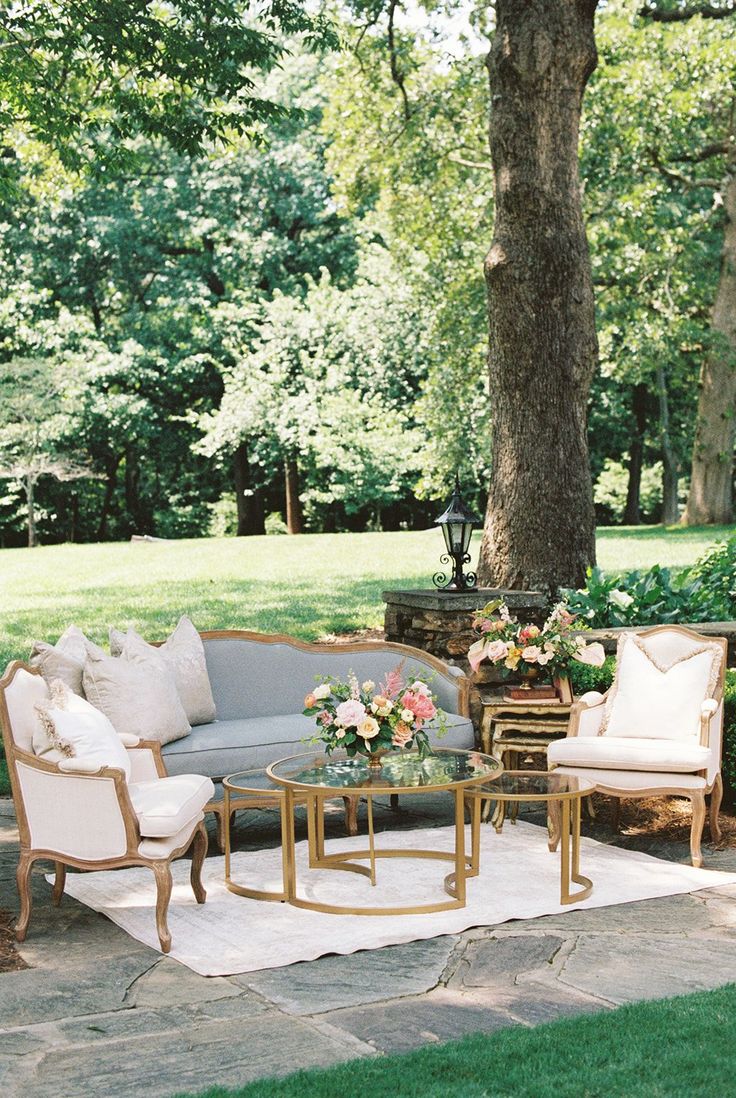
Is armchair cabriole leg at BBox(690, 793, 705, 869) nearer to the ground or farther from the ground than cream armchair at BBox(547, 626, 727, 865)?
nearer to the ground

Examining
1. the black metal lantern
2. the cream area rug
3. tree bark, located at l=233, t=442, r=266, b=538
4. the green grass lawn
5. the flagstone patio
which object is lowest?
the cream area rug

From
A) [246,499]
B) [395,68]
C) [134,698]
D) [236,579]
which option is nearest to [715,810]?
Result: [134,698]

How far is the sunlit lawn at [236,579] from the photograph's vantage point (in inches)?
481

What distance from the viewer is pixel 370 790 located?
470 cm

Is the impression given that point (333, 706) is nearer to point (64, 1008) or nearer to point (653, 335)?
point (64, 1008)

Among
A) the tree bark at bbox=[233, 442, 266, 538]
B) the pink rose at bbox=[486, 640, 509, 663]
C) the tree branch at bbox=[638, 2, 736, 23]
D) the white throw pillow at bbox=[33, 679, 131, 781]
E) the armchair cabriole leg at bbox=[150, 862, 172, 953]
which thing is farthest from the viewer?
the tree bark at bbox=[233, 442, 266, 538]

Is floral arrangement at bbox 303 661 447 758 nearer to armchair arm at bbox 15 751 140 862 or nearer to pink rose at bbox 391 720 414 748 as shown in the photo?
pink rose at bbox 391 720 414 748

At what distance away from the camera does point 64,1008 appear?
149 inches

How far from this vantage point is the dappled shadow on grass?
11812mm

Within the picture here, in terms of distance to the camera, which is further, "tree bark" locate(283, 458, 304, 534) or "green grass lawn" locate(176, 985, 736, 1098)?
"tree bark" locate(283, 458, 304, 534)

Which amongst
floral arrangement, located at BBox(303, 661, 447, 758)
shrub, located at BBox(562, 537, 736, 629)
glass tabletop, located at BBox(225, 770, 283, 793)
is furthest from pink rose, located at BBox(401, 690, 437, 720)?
shrub, located at BBox(562, 537, 736, 629)

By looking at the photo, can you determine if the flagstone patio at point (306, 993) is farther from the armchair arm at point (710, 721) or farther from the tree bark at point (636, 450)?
the tree bark at point (636, 450)

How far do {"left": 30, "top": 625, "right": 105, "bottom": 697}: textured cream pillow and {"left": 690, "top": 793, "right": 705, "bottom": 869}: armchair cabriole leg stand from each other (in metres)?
2.73

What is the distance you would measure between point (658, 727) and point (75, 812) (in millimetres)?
2809
